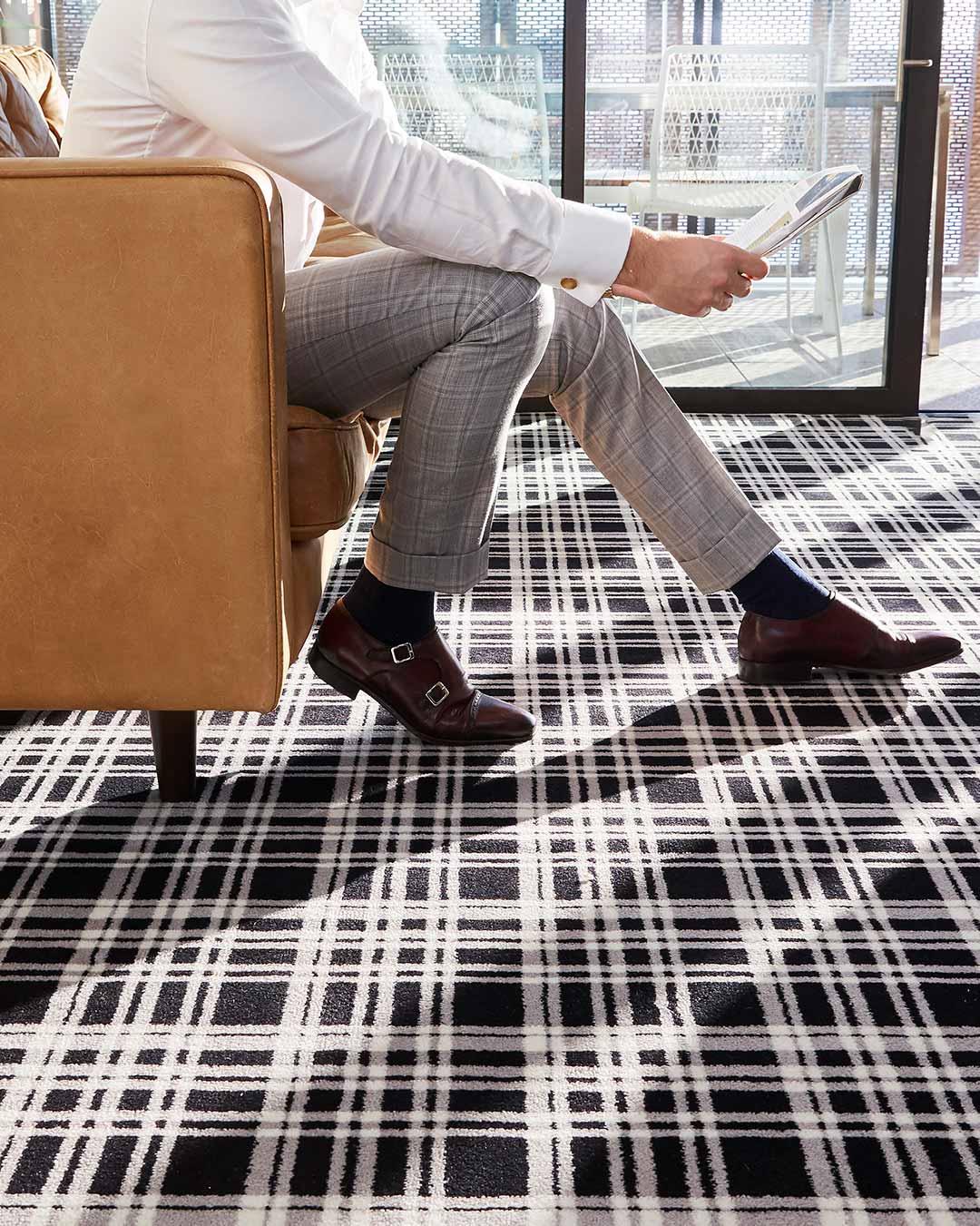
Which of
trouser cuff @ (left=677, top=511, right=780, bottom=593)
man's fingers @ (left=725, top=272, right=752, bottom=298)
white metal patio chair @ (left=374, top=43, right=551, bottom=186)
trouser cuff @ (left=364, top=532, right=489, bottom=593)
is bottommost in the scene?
trouser cuff @ (left=677, top=511, right=780, bottom=593)

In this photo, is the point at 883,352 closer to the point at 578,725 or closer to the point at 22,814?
the point at 578,725

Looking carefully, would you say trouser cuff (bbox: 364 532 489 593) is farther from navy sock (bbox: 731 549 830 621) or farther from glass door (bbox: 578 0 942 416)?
glass door (bbox: 578 0 942 416)

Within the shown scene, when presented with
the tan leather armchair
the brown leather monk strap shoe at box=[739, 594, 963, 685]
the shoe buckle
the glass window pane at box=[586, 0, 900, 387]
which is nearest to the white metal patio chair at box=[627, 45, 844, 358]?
the glass window pane at box=[586, 0, 900, 387]

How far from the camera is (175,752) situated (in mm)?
1360

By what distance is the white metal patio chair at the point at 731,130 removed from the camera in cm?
309

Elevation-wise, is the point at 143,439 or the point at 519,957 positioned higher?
the point at 143,439

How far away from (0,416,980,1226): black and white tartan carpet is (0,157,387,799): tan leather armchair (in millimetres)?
197

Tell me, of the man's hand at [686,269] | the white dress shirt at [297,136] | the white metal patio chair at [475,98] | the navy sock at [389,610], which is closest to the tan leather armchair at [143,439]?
the white dress shirt at [297,136]

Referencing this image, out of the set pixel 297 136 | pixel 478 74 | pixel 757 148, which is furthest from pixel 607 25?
pixel 297 136

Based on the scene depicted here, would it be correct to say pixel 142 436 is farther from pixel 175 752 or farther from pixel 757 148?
pixel 757 148

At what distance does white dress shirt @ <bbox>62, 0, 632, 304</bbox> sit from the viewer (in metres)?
1.17

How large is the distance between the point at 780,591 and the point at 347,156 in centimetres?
75

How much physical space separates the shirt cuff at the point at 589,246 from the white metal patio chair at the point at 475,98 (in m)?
1.95

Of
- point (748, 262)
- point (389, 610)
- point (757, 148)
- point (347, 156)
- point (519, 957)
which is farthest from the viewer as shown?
point (757, 148)
